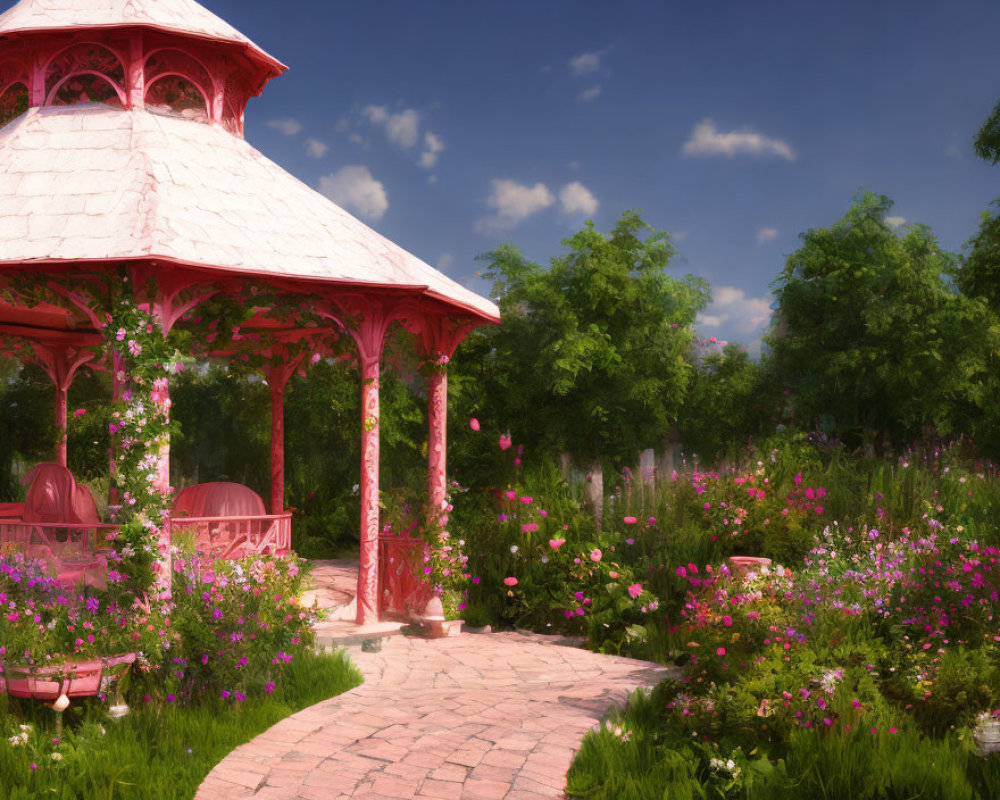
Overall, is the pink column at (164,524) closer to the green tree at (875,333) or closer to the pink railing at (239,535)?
the pink railing at (239,535)

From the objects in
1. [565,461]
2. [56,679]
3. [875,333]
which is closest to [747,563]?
[56,679]

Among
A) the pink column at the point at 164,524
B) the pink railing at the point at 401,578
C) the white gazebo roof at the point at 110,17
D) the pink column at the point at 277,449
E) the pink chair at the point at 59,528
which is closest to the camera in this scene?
the pink column at the point at 164,524

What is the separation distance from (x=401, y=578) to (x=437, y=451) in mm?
1395

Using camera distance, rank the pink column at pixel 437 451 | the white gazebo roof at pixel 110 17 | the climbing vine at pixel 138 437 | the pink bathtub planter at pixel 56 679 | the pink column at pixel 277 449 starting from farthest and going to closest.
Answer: the pink column at pixel 277 449 < the pink column at pixel 437 451 < the white gazebo roof at pixel 110 17 < the climbing vine at pixel 138 437 < the pink bathtub planter at pixel 56 679

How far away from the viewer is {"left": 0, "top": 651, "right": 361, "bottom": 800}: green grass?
5453mm

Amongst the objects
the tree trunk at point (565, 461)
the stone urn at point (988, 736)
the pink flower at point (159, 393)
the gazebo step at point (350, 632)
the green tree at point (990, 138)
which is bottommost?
the gazebo step at point (350, 632)

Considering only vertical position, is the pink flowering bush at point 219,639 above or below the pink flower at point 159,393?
below

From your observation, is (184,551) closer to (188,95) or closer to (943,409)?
(188,95)

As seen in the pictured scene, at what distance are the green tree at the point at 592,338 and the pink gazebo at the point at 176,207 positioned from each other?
176 inches

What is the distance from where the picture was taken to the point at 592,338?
14.8 m

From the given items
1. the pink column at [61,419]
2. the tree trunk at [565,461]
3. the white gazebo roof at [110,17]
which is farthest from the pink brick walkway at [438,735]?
the tree trunk at [565,461]

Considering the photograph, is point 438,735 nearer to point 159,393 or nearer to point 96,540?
point 159,393

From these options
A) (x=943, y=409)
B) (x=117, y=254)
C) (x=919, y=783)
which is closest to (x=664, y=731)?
(x=919, y=783)

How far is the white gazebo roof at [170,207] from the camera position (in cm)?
808
